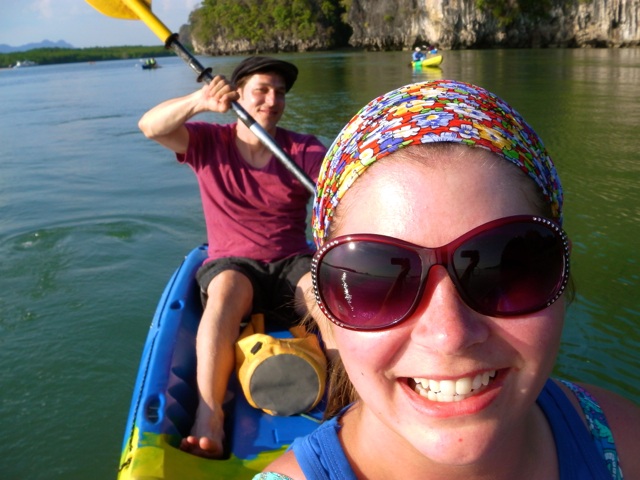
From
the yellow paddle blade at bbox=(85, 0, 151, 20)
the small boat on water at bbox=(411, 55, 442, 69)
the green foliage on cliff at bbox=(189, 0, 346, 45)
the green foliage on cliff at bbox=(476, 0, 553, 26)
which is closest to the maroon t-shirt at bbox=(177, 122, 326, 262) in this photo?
the yellow paddle blade at bbox=(85, 0, 151, 20)

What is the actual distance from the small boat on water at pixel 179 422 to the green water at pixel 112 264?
0.82 metres

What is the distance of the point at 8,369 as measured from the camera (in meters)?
4.06

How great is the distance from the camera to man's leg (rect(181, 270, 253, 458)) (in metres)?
2.59

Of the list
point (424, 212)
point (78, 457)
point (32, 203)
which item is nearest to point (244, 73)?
point (78, 457)

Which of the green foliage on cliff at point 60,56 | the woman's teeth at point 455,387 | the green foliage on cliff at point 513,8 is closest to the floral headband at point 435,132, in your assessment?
the woman's teeth at point 455,387

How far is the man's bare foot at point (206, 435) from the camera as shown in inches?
99.1

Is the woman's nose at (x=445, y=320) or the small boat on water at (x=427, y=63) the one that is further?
the small boat on water at (x=427, y=63)

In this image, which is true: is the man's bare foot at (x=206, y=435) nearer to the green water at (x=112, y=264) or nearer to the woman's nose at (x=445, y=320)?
the green water at (x=112, y=264)

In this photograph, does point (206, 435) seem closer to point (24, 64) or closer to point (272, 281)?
point (272, 281)

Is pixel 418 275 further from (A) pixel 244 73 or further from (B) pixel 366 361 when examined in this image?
(A) pixel 244 73

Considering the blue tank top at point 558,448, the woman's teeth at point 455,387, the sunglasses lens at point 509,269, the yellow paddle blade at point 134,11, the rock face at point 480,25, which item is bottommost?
the blue tank top at point 558,448

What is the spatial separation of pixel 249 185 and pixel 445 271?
259 centimetres

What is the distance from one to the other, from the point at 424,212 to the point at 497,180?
135 millimetres

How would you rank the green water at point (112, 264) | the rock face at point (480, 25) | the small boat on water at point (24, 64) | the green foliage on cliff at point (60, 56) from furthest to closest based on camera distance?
the green foliage on cliff at point (60, 56) → the small boat on water at point (24, 64) → the rock face at point (480, 25) → the green water at point (112, 264)
